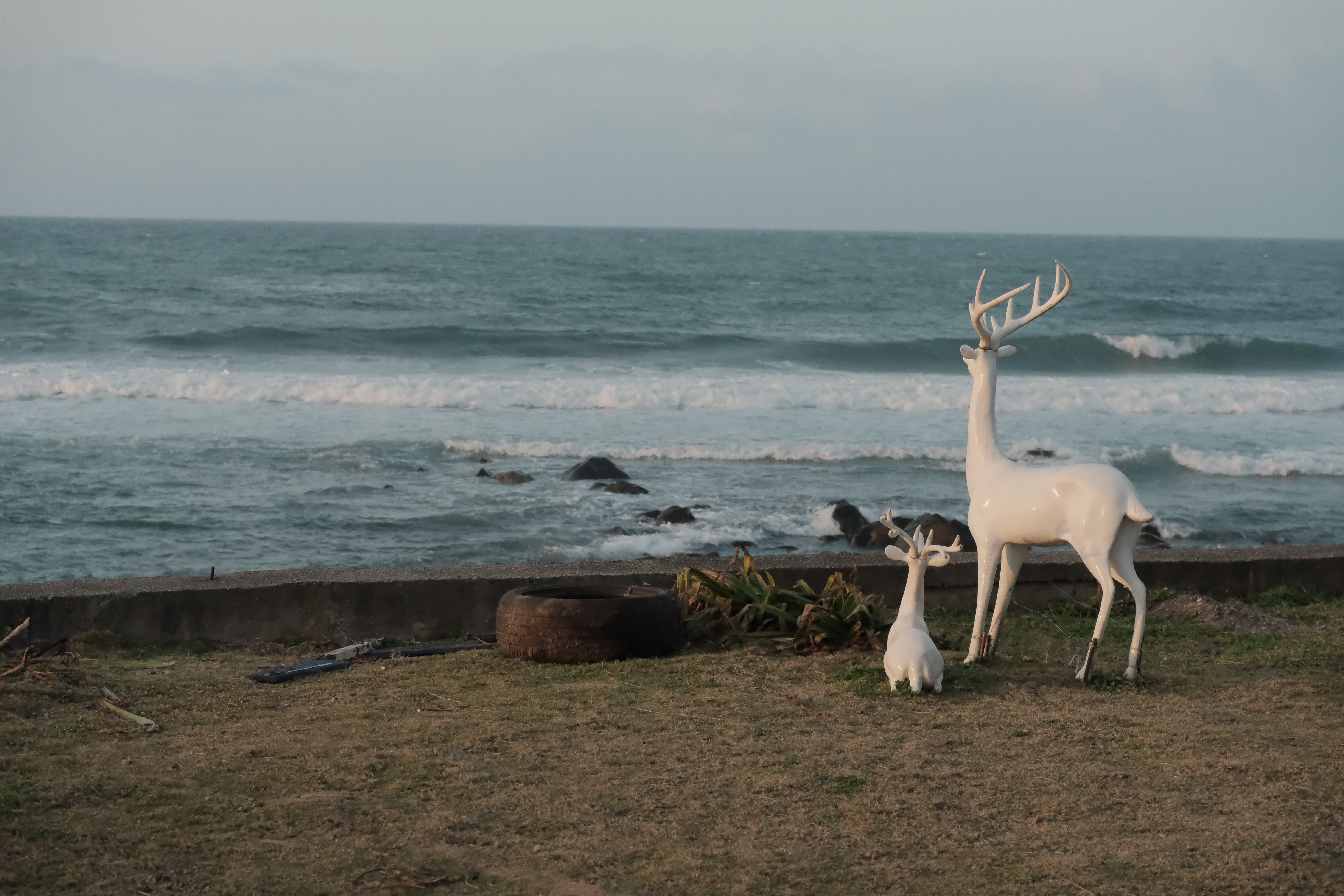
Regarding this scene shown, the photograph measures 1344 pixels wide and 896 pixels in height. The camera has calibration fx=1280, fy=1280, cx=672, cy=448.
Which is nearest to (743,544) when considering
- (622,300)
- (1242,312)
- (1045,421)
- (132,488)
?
(132,488)

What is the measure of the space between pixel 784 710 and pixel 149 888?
2735 mm

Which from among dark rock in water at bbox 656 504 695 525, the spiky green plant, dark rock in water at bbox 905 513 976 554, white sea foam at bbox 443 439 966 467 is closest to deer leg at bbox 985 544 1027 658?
the spiky green plant

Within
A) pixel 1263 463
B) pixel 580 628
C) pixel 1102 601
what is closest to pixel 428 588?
pixel 580 628

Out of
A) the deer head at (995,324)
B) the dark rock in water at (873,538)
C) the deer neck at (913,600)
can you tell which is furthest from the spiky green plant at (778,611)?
the dark rock in water at (873,538)

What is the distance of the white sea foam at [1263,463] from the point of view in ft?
52.3

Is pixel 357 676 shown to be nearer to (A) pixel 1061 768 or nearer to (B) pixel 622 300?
(A) pixel 1061 768

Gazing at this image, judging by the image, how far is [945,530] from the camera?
11.0m

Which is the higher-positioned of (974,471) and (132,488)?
(974,471)

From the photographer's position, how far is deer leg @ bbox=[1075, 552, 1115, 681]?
565 cm

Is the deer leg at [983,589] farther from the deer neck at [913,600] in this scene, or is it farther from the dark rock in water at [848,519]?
the dark rock in water at [848,519]

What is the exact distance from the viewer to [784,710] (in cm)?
548

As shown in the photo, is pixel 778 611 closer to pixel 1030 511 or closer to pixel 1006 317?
pixel 1030 511

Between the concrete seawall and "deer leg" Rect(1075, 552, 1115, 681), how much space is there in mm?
1708

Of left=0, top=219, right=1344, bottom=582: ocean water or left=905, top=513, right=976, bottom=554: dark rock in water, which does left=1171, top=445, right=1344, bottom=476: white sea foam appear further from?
left=905, top=513, right=976, bottom=554: dark rock in water
